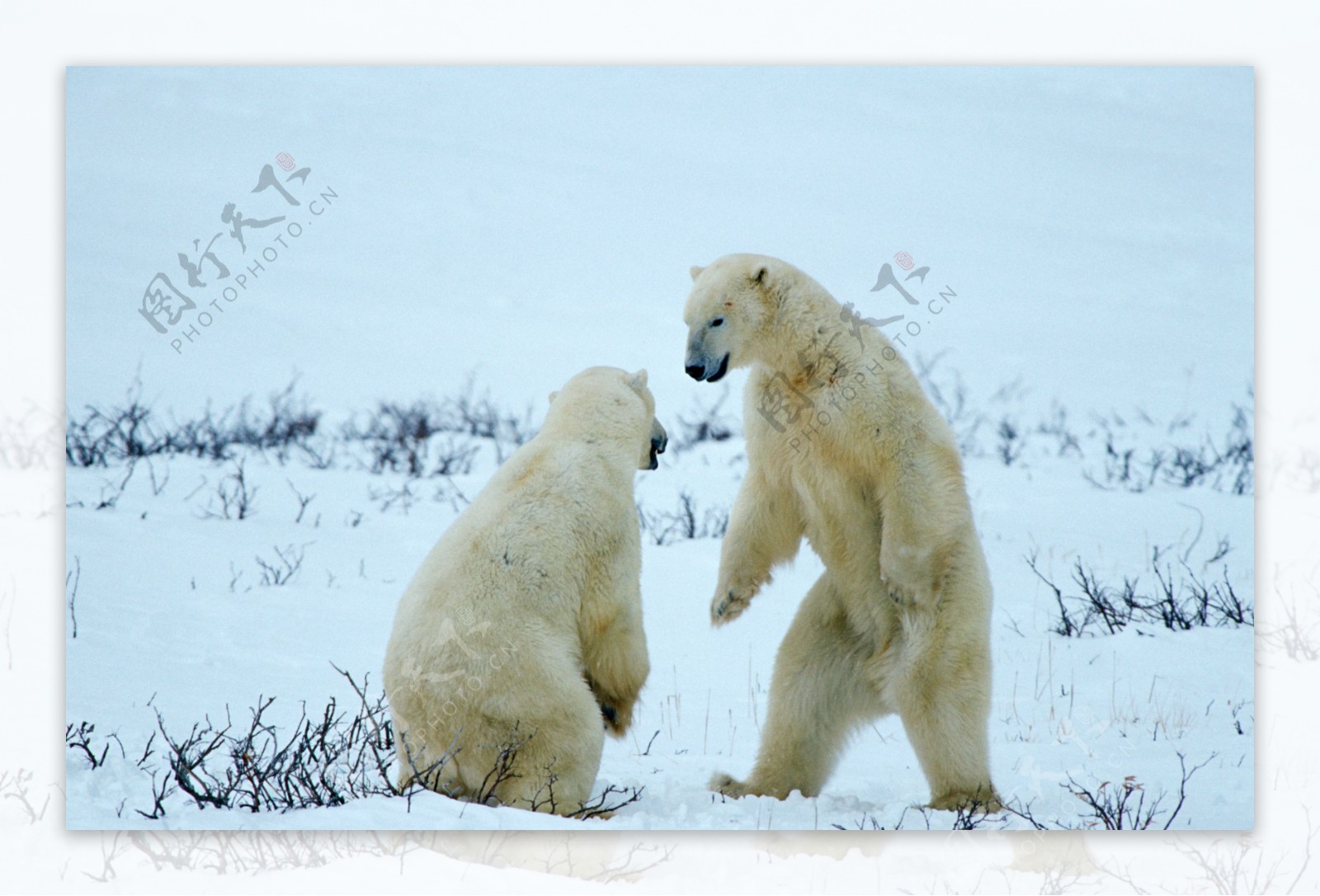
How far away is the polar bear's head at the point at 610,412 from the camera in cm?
344

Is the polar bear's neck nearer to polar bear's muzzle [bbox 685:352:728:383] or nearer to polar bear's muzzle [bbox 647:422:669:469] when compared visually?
polar bear's muzzle [bbox 685:352:728:383]

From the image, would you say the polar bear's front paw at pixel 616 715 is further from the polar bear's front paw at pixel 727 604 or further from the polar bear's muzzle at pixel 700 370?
the polar bear's muzzle at pixel 700 370

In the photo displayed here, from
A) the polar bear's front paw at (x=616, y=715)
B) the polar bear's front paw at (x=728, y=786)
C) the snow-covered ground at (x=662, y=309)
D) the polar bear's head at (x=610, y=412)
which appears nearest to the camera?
the polar bear's front paw at (x=616, y=715)

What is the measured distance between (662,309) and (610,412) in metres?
0.56

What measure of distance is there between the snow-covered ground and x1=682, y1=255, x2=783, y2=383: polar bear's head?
0.92 feet

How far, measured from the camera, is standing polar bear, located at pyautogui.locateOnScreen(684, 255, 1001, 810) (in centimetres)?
344

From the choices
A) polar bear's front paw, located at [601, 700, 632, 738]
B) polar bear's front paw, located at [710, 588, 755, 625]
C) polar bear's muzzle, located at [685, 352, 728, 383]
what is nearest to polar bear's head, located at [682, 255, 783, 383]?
polar bear's muzzle, located at [685, 352, 728, 383]

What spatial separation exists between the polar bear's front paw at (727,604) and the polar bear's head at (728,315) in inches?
23.2

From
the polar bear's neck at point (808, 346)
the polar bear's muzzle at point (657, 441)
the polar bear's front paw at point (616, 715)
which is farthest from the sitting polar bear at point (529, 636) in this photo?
the polar bear's neck at point (808, 346)

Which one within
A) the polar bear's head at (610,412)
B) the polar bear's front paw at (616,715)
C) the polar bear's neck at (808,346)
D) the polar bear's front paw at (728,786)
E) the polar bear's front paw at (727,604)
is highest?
the polar bear's neck at (808,346)

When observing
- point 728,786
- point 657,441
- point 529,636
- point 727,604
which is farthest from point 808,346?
point 728,786

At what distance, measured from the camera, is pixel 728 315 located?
3.48 m

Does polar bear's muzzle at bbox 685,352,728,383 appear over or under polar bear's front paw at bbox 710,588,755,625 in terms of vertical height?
over

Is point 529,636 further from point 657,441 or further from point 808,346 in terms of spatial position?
point 808,346
